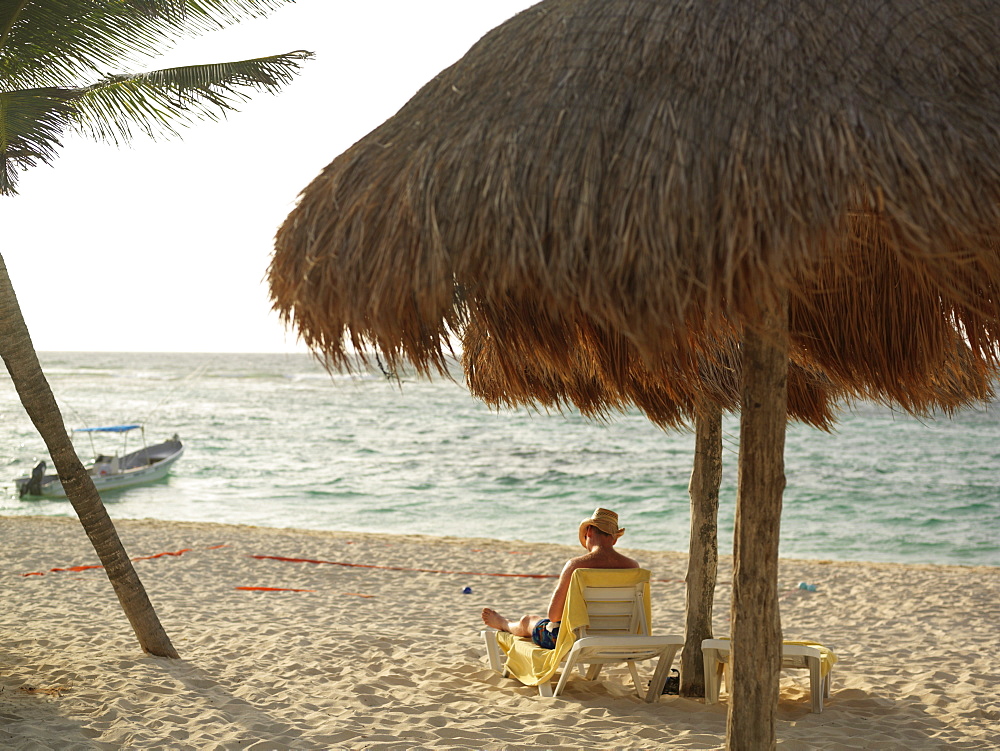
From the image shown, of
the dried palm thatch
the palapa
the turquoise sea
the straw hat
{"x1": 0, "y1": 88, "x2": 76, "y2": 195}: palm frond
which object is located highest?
{"x1": 0, "y1": 88, "x2": 76, "y2": 195}: palm frond

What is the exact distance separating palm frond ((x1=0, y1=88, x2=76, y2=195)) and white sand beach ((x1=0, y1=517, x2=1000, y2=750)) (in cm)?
298

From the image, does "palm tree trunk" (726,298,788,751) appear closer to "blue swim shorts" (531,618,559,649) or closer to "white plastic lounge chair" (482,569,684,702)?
"white plastic lounge chair" (482,569,684,702)

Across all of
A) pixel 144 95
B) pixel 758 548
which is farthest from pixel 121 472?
pixel 758 548

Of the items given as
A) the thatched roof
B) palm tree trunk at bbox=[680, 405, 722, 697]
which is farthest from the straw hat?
the thatched roof

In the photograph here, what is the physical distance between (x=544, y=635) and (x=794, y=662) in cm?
126

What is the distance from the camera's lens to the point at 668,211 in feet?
6.54

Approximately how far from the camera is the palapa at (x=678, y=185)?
6.48 ft

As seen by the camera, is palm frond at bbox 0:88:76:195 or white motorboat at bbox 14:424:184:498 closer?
palm frond at bbox 0:88:76:195

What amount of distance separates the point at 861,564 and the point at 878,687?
5.60m

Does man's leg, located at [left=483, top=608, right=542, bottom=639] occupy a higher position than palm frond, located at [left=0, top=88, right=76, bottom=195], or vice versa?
palm frond, located at [left=0, top=88, right=76, bottom=195]

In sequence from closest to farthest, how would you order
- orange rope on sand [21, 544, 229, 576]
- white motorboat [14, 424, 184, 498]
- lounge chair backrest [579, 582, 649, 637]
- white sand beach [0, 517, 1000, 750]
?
1. white sand beach [0, 517, 1000, 750]
2. lounge chair backrest [579, 582, 649, 637]
3. orange rope on sand [21, 544, 229, 576]
4. white motorboat [14, 424, 184, 498]

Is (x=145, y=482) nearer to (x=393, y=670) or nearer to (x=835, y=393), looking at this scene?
(x=393, y=670)

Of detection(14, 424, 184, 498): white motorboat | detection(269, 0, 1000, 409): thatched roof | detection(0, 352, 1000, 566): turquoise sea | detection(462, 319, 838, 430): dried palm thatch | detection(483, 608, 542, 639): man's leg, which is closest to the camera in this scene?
detection(269, 0, 1000, 409): thatched roof

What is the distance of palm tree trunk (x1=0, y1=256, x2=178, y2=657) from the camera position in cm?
448
